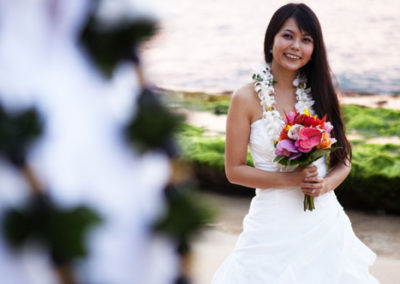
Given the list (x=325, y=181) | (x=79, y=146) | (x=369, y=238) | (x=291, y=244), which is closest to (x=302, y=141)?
(x=325, y=181)

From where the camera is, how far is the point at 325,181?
2014 mm

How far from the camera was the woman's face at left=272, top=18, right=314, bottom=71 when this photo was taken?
1.95 meters

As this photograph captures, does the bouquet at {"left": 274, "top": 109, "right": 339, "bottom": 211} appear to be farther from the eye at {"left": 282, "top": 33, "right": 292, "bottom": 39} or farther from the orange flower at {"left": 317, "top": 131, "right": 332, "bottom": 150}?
the eye at {"left": 282, "top": 33, "right": 292, "bottom": 39}

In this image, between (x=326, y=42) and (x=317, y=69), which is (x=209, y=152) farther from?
(x=326, y=42)

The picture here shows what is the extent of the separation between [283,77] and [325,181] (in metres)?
0.49

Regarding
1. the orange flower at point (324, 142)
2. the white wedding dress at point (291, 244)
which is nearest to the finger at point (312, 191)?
the white wedding dress at point (291, 244)

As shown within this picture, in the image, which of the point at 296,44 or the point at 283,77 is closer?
the point at 296,44

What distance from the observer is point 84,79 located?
29 cm

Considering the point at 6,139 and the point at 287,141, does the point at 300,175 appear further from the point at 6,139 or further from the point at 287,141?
the point at 6,139

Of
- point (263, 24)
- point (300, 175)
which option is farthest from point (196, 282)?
point (263, 24)

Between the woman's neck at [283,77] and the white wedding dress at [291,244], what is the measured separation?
0.24 meters

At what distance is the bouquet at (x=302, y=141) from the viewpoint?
1776mm

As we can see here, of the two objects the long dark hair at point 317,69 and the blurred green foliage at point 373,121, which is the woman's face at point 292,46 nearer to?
the long dark hair at point 317,69

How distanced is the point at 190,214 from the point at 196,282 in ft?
0.18
